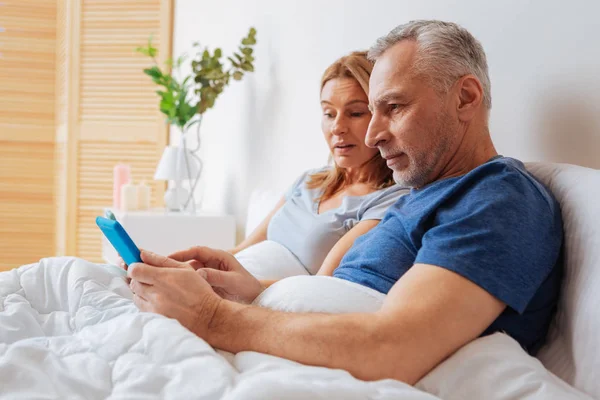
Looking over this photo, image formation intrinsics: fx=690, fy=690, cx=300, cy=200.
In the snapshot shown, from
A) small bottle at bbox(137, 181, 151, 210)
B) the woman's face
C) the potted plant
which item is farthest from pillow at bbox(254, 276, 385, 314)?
small bottle at bbox(137, 181, 151, 210)

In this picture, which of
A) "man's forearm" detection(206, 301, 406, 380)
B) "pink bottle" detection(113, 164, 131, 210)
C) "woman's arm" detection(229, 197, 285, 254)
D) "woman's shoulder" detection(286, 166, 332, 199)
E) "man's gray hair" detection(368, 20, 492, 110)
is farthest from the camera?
"pink bottle" detection(113, 164, 131, 210)

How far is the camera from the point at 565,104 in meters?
1.25

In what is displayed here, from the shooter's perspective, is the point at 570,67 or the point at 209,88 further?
the point at 209,88

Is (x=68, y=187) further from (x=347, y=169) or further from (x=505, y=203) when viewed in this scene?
(x=505, y=203)

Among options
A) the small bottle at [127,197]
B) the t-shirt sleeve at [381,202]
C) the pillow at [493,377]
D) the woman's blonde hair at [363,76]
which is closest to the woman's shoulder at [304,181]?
the woman's blonde hair at [363,76]

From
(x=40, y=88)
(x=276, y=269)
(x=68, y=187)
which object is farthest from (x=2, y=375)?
(x=40, y=88)

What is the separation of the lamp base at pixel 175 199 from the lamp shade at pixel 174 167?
6cm

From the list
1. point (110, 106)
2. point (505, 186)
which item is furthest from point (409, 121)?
point (110, 106)

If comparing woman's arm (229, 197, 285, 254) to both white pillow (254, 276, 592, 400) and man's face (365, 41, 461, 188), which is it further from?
white pillow (254, 276, 592, 400)

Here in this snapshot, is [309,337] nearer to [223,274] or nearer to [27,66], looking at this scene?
[223,274]

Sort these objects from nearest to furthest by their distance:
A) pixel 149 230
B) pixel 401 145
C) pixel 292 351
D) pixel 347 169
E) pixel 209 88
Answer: pixel 292 351
pixel 401 145
pixel 347 169
pixel 149 230
pixel 209 88

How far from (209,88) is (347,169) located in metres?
1.53

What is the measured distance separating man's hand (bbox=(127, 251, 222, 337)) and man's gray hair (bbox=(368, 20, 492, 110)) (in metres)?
0.52

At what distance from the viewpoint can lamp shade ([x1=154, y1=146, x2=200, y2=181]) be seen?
3.29m
